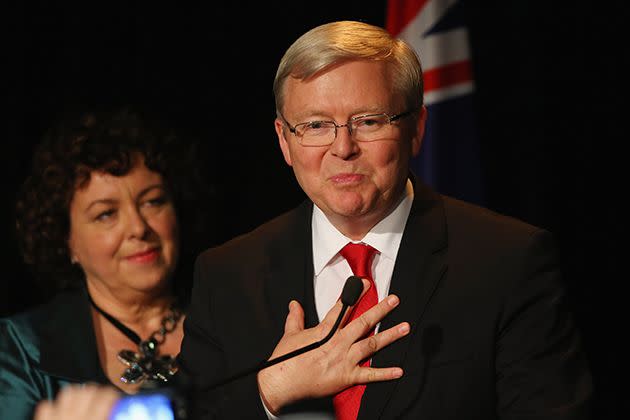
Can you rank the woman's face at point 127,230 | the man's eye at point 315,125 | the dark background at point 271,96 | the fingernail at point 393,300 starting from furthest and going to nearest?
the dark background at point 271,96
the woman's face at point 127,230
the man's eye at point 315,125
the fingernail at point 393,300

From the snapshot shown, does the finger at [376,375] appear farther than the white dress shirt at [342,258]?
No

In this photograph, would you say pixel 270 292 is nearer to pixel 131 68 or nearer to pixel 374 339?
pixel 374 339

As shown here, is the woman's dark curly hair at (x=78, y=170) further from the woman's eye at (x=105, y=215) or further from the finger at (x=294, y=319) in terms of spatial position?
the finger at (x=294, y=319)

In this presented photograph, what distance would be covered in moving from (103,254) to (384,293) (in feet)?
3.64

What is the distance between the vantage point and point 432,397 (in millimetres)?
2045

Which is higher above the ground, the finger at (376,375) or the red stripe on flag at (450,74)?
the red stripe on flag at (450,74)

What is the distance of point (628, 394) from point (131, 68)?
2147 mm

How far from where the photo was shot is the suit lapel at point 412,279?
2055 millimetres

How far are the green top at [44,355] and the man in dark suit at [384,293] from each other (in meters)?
0.79

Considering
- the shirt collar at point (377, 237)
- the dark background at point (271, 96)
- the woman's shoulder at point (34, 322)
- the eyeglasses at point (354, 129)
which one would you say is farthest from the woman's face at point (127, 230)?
the eyeglasses at point (354, 129)

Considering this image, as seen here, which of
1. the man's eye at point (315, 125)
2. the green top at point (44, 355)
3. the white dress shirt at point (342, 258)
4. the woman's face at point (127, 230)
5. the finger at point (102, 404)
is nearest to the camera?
the finger at point (102, 404)

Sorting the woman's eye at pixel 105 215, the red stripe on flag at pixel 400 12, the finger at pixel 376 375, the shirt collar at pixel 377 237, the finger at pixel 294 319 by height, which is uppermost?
the red stripe on flag at pixel 400 12

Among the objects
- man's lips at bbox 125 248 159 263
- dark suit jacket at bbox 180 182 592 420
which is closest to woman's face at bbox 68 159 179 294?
man's lips at bbox 125 248 159 263

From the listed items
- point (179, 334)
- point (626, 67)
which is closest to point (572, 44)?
point (626, 67)
